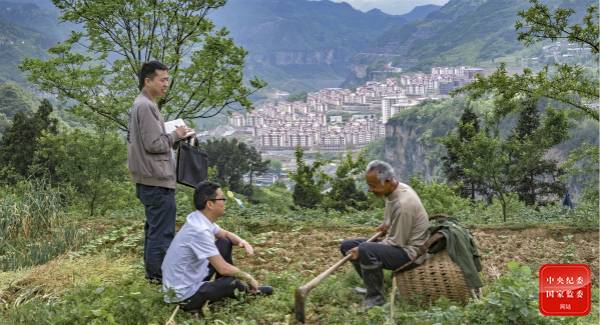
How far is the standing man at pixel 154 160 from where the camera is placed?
579cm

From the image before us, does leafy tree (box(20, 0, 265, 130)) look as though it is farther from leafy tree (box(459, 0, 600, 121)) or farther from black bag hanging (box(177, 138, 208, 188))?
black bag hanging (box(177, 138, 208, 188))

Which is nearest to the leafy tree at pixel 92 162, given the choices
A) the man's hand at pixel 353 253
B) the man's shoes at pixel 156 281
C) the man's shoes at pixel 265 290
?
the man's shoes at pixel 156 281

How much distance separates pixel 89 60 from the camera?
16.7 metres

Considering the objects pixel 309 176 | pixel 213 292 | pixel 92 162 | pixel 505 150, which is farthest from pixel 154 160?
pixel 92 162

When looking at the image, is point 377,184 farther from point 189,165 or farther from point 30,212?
point 30,212

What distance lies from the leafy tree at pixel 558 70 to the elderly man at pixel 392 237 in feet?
24.8

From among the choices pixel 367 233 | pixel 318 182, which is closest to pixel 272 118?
pixel 318 182

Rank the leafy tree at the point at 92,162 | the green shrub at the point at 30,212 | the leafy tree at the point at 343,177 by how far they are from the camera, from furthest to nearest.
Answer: the leafy tree at the point at 92,162 → the leafy tree at the point at 343,177 → the green shrub at the point at 30,212

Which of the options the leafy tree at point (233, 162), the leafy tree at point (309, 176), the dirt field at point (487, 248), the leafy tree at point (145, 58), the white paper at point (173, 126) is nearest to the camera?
the white paper at point (173, 126)

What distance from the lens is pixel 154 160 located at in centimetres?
589

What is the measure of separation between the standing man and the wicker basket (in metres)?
2.15

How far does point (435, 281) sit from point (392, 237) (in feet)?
1.64

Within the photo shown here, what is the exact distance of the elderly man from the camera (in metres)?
5.54

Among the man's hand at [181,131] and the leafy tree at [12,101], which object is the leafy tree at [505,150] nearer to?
the man's hand at [181,131]
